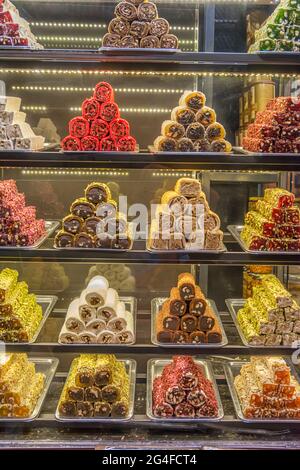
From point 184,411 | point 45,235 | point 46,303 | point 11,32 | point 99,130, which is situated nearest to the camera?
point 11,32

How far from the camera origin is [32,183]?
3926 millimetres

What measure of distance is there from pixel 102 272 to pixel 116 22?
1.66 metres

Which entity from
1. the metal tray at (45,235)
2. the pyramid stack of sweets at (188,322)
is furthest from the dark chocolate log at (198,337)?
the metal tray at (45,235)

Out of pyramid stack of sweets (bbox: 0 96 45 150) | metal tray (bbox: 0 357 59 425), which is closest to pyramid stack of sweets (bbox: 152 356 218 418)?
metal tray (bbox: 0 357 59 425)

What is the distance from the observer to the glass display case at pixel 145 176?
3.21 meters

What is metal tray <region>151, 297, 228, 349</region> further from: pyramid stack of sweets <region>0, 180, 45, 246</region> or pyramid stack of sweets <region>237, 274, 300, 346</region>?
pyramid stack of sweets <region>0, 180, 45, 246</region>

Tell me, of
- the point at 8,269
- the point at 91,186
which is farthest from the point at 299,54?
the point at 8,269

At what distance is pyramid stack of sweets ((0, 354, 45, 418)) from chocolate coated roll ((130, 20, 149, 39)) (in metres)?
2.07

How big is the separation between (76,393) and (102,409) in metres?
0.18

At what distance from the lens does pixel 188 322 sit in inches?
135

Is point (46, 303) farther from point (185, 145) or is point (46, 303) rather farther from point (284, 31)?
point (284, 31)

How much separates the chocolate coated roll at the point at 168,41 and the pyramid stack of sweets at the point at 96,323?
1.44 metres

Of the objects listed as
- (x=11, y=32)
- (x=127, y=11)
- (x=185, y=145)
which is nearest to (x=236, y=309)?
(x=185, y=145)
